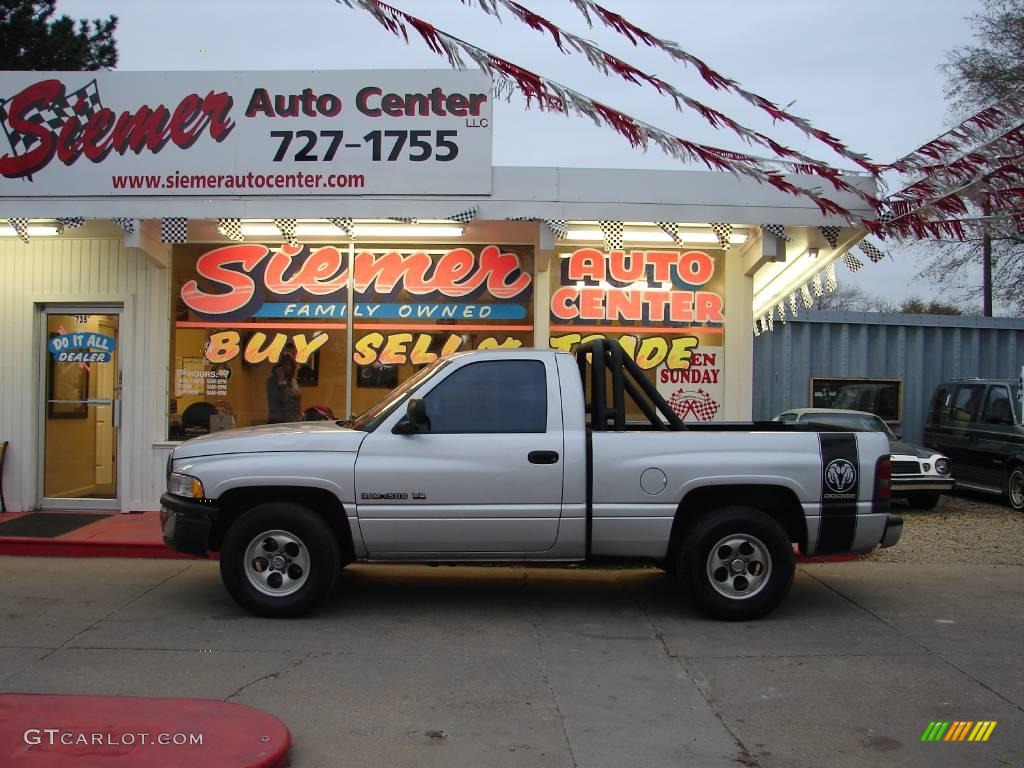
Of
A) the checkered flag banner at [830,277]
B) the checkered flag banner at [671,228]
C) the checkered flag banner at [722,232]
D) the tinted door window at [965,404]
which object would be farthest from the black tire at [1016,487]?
the checkered flag banner at [671,228]

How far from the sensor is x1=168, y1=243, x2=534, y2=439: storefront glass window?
10555mm

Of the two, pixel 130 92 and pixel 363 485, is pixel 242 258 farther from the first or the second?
pixel 363 485

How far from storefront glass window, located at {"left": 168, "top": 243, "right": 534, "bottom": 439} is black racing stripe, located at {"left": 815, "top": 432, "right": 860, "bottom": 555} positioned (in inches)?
178

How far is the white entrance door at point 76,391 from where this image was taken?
10547mm

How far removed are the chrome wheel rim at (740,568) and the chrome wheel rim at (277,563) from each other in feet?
9.85

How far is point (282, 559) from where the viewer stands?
658 centimetres

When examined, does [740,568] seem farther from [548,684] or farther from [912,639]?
[548,684]

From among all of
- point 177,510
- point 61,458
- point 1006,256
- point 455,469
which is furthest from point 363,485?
point 1006,256

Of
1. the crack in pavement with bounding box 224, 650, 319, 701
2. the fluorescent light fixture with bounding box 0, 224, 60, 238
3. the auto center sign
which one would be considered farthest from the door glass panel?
the crack in pavement with bounding box 224, 650, 319, 701

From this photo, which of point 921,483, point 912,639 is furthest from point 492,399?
point 921,483

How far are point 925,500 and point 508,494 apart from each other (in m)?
8.83

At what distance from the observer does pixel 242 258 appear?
34.8 feet

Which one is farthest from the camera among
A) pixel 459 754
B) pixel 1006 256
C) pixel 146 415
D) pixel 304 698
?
pixel 1006 256

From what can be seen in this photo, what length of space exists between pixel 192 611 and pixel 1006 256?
22723 millimetres
